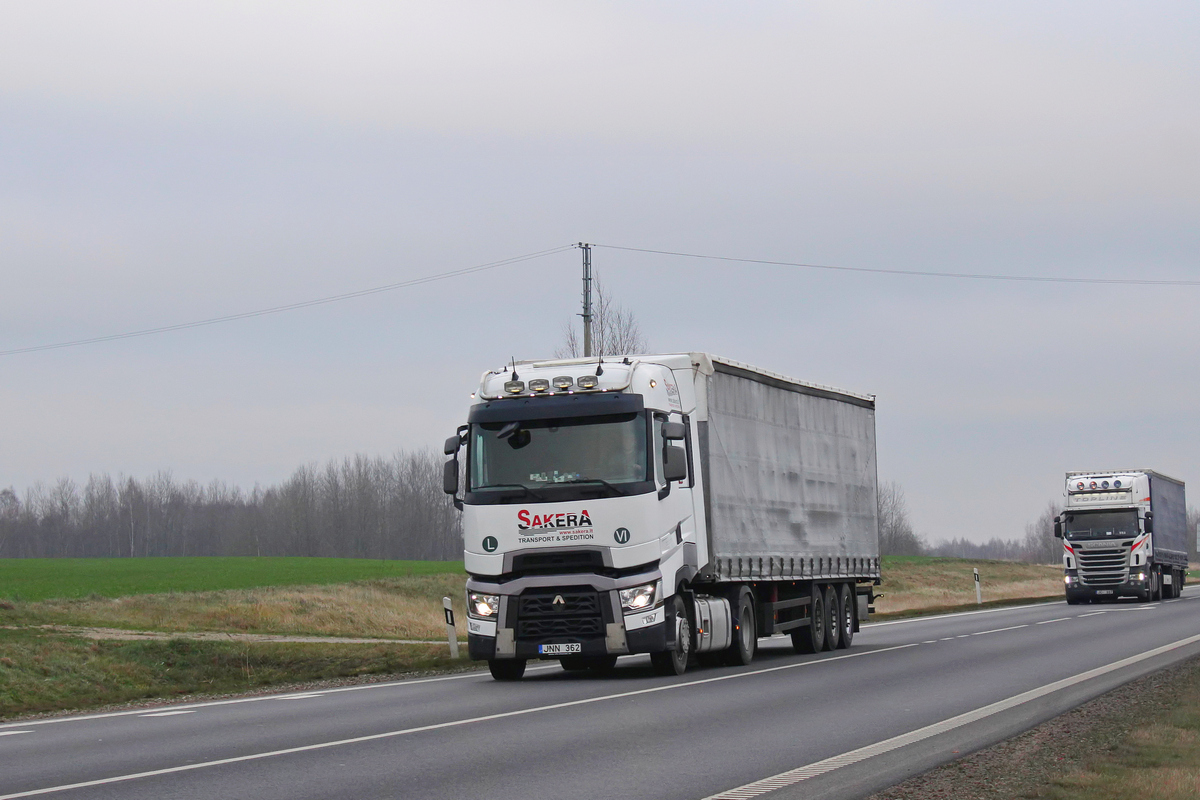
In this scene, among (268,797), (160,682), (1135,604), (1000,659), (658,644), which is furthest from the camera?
(1135,604)

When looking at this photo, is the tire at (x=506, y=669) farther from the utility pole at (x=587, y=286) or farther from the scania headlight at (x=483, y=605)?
the utility pole at (x=587, y=286)

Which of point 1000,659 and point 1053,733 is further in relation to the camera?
point 1000,659

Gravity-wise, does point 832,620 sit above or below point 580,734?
above

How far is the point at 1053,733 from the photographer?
11.7 m

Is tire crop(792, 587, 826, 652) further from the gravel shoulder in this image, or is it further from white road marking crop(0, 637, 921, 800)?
the gravel shoulder

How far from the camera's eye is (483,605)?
17.9 metres

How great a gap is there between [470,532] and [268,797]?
9.39 metres

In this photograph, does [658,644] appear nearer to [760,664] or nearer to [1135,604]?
[760,664]

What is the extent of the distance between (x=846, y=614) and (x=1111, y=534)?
888 inches

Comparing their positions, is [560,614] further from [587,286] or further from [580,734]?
[587,286]

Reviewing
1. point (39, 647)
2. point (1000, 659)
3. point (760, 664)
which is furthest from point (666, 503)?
point (39, 647)

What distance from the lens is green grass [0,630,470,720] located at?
73.8 feet

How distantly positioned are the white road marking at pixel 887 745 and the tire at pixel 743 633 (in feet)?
15.7

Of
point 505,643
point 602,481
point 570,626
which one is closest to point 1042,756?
point 570,626
